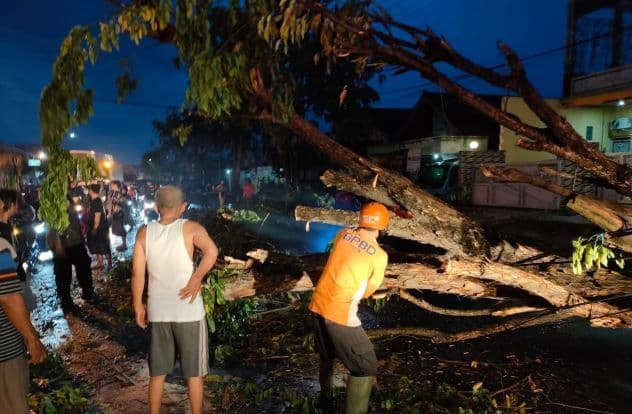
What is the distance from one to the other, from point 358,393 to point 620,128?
50.6 ft

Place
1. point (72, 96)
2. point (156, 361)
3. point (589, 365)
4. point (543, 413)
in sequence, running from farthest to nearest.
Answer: point (589, 365) < point (543, 413) < point (72, 96) < point (156, 361)

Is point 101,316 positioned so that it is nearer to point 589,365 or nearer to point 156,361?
point 156,361

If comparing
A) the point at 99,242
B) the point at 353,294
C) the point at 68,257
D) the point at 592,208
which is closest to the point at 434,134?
the point at 99,242

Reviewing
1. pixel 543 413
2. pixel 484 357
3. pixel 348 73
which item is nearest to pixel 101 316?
pixel 484 357

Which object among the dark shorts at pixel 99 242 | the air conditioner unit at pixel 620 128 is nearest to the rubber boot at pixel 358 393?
the dark shorts at pixel 99 242

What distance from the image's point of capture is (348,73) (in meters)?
20.4

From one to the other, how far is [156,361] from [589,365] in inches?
177

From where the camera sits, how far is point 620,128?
14242 millimetres

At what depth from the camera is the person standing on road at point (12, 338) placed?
7.42 feet

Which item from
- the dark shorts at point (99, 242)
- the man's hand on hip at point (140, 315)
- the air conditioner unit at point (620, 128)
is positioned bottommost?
the dark shorts at point (99, 242)

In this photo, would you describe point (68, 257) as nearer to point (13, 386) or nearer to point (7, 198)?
point (7, 198)

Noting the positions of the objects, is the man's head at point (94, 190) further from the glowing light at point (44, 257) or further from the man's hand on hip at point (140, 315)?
the man's hand on hip at point (140, 315)

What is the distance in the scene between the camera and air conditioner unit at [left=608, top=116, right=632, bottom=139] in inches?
552

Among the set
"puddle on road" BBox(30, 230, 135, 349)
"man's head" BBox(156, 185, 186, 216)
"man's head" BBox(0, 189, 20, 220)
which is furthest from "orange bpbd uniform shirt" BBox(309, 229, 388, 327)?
"puddle on road" BBox(30, 230, 135, 349)
